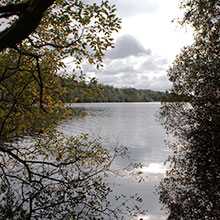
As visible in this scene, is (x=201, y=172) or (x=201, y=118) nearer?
(x=201, y=172)

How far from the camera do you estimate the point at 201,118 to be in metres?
11.6

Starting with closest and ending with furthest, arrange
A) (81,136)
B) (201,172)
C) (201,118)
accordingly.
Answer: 1. (81,136)
2. (201,172)
3. (201,118)

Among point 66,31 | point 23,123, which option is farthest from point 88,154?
point 66,31

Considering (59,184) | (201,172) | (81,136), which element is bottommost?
(201,172)

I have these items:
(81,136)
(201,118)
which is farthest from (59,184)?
(201,118)

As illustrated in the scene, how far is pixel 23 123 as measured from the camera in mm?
7637

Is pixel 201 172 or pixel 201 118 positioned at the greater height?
pixel 201 118

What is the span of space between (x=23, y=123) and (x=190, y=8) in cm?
965

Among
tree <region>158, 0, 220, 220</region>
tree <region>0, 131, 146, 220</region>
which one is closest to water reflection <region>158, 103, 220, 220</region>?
tree <region>158, 0, 220, 220</region>

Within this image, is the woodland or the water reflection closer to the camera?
the woodland

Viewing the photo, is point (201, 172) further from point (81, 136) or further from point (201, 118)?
point (81, 136)

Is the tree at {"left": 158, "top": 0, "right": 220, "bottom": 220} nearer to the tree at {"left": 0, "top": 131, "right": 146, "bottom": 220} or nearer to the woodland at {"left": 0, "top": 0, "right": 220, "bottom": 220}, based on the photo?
the woodland at {"left": 0, "top": 0, "right": 220, "bottom": 220}

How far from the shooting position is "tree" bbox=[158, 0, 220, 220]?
10617 mm

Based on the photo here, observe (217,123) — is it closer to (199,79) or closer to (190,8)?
(199,79)
